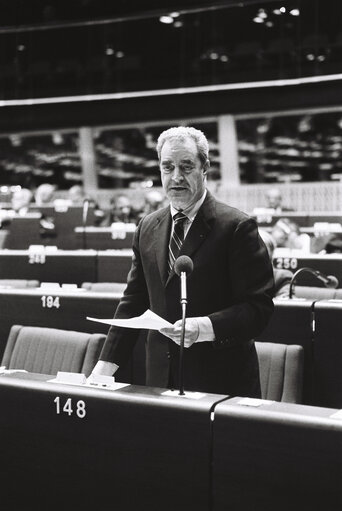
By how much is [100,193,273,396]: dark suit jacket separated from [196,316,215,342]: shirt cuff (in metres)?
0.05

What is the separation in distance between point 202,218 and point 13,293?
6.74 feet

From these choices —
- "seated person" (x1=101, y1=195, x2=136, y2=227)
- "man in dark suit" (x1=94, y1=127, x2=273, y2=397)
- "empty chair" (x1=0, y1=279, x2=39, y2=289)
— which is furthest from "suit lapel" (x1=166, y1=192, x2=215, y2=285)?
"seated person" (x1=101, y1=195, x2=136, y2=227)

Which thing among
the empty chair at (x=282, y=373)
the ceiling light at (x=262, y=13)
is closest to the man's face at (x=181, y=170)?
the empty chair at (x=282, y=373)

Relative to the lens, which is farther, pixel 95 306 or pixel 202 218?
pixel 95 306

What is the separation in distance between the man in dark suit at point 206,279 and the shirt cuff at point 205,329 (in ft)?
0.14

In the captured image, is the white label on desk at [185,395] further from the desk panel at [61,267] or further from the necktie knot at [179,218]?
the desk panel at [61,267]

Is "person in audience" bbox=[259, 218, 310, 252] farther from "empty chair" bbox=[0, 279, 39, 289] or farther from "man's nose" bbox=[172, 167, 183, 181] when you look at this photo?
"man's nose" bbox=[172, 167, 183, 181]

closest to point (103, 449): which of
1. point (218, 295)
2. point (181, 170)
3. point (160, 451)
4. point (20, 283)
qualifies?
point (160, 451)

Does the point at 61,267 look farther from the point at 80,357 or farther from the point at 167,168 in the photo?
the point at 167,168

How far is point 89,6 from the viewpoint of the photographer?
12.9 metres

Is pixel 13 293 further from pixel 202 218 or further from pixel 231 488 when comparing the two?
pixel 231 488

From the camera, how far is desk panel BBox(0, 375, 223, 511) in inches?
68.1

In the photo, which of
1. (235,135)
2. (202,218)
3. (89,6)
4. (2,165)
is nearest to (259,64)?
(235,135)

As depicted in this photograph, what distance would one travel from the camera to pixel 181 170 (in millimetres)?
2131
